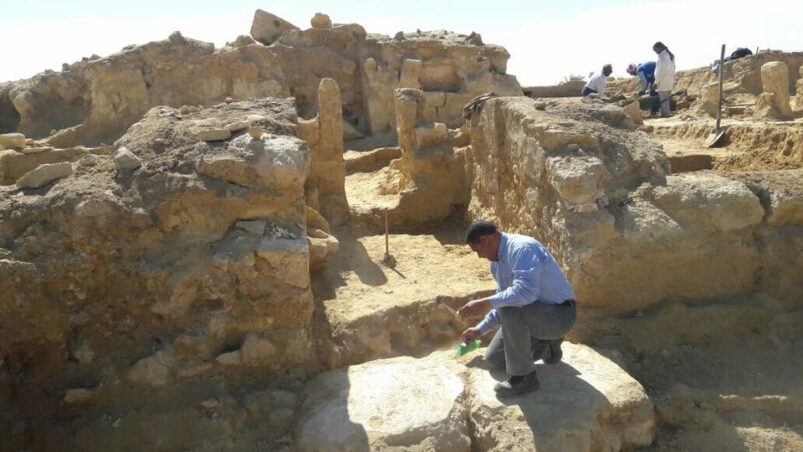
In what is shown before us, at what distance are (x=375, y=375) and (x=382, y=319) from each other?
597 mm

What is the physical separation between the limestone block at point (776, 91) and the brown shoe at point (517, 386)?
30.7 ft

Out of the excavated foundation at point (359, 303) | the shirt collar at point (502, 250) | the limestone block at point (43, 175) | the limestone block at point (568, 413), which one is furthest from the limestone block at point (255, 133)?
the limestone block at point (568, 413)

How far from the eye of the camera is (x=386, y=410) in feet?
11.7

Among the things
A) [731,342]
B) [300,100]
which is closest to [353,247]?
[731,342]

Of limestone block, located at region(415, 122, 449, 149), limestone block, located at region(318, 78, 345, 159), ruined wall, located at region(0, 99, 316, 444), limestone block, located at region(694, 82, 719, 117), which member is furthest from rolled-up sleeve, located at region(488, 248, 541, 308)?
limestone block, located at region(694, 82, 719, 117)

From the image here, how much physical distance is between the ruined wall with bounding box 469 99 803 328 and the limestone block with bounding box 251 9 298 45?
12.5 metres

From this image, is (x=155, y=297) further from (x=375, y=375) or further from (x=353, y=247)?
(x=353, y=247)

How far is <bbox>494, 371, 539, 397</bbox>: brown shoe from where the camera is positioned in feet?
11.6

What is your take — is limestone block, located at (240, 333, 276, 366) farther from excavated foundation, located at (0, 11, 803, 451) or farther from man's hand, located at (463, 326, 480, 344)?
man's hand, located at (463, 326, 480, 344)

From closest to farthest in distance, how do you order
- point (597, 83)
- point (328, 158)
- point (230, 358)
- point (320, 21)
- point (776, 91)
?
point (230, 358) → point (328, 158) → point (776, 91) → point (597, 83) → point (320, 21)

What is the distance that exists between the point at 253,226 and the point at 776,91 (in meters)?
10.0

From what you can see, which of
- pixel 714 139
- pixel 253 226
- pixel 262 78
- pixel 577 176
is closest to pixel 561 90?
pixel 714 139

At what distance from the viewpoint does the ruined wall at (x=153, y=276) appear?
142 inches

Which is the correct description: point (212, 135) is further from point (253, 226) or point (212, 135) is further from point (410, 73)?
point (410, 73)
